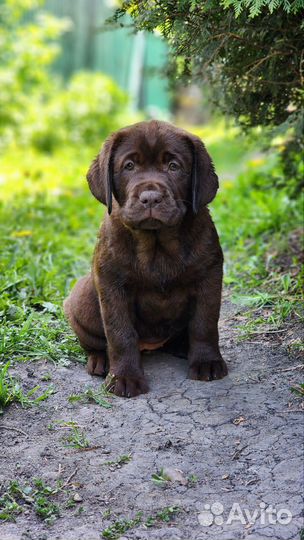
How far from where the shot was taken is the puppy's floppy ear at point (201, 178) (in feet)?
14.7

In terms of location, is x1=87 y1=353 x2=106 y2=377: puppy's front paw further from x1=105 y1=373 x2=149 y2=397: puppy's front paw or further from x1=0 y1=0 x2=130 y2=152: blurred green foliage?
x1=0 y1=0 x2=130 y2=152: blurred green foliage

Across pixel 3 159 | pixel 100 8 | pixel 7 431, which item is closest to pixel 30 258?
pixel 7 431

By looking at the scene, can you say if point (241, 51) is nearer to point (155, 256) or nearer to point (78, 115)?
point (155, 256)

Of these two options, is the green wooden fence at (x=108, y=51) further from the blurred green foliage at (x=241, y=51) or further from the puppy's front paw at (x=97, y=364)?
the puppy's front paw at (x=97, y=364)

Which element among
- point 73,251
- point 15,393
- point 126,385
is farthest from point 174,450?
point 73,251

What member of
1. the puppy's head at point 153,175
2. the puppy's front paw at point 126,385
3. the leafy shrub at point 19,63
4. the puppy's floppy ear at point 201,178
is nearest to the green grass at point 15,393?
the puppy's front paw at point 126,385

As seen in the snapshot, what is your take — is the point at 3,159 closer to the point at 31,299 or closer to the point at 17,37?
the point at 17,37

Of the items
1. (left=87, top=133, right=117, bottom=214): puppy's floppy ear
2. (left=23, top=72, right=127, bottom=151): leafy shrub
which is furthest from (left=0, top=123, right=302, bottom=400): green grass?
(left=23, top=72, right=127, bottom=151): leafy shrub

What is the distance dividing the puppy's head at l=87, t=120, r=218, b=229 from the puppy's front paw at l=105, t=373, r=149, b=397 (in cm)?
85

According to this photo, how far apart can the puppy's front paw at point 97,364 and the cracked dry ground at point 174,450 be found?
0.20ft

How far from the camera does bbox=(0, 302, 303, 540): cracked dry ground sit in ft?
11.2

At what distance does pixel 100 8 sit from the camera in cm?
1759

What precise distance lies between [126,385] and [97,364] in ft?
1.32

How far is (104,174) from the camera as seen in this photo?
4.54 metres
